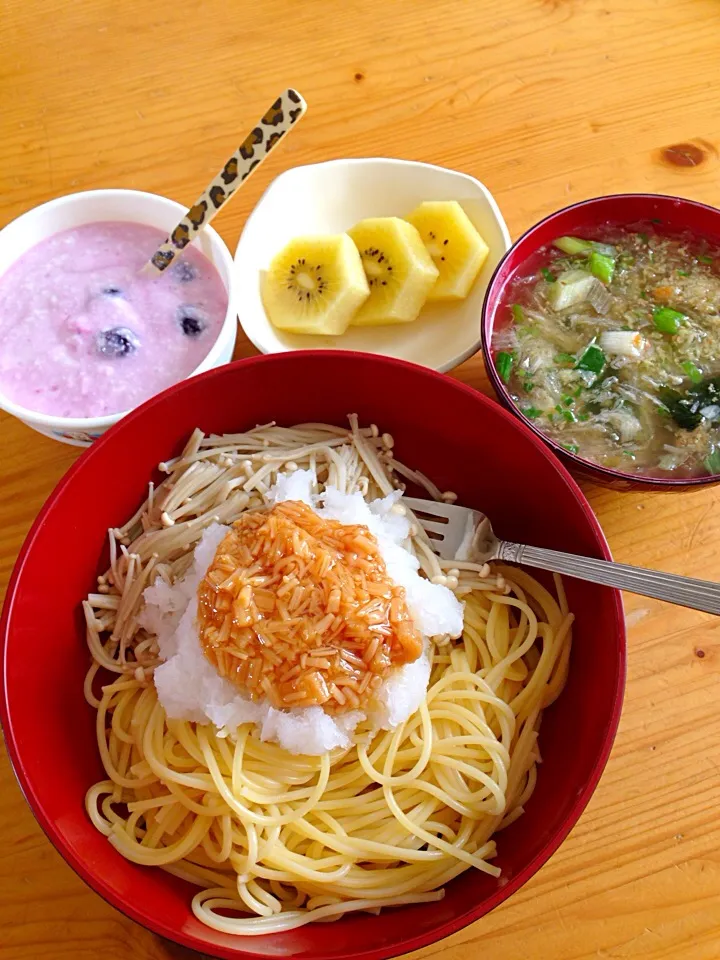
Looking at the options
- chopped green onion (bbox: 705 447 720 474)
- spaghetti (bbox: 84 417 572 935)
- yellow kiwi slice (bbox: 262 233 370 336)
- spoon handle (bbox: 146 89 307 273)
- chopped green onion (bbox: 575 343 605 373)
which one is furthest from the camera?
yellow kiwi slice (bbox: 262 233 370 336)

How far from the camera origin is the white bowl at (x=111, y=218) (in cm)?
183

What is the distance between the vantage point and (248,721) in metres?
1.51

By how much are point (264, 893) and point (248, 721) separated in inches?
12.6

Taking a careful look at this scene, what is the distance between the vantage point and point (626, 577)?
4.58 feet

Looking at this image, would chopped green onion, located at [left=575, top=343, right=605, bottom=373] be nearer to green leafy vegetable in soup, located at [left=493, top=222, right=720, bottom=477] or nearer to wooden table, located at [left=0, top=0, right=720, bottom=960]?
green leafy vegetable in soup, located at [left=493, top=222, right=720, bottom=477]

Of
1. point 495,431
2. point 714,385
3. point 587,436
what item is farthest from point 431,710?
point 714,385

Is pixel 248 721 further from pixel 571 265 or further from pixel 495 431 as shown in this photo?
pixel 571 265

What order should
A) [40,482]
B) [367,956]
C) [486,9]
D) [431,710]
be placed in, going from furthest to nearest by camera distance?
[486,9] → [40,482] → [431,710] → [367,956]

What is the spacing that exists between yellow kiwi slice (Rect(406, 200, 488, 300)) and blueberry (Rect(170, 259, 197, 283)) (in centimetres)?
61

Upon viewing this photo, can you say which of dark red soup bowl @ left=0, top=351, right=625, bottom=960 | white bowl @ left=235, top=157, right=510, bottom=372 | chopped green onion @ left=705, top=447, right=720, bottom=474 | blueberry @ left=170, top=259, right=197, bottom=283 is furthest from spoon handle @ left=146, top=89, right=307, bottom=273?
chopped green onion @ left=705, top=447, right=720, bottom=474

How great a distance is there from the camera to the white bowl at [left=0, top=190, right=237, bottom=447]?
6.01 feet

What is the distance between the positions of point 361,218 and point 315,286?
1.04 ft

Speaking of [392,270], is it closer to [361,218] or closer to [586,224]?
[361,218]

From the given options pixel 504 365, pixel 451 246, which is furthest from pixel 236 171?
pixel 504 365
